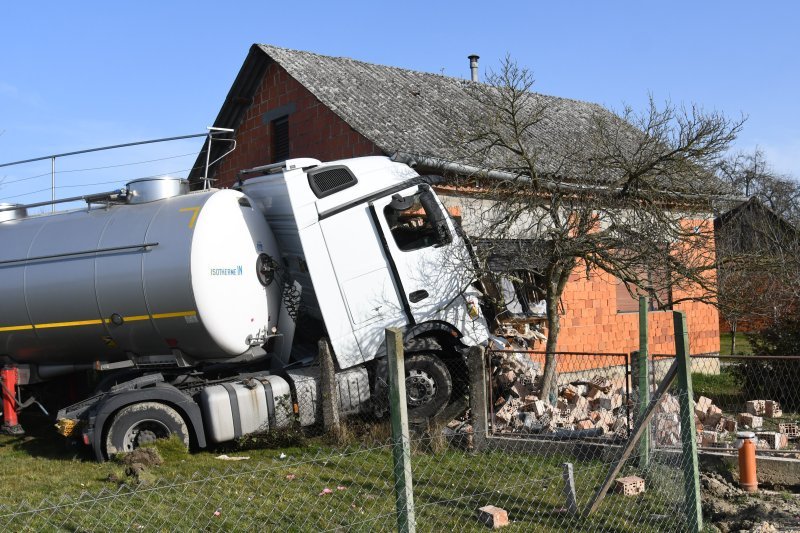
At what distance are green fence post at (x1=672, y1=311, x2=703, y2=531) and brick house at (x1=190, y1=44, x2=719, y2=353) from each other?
7940 mm

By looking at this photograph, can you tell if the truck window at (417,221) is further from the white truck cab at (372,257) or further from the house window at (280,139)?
the house window at (280,139)

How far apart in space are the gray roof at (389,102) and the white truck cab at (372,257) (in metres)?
2.97

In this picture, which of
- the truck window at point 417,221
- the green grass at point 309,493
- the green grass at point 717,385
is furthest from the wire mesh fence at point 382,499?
the green grass at point 717,385

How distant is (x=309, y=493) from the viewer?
7.41 metres

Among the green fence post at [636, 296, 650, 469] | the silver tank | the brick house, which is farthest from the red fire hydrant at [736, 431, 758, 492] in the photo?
the brick house

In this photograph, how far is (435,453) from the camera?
28.6ft

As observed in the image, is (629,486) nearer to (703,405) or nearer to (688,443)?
(688,443)

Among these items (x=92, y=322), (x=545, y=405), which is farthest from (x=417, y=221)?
(x=92, y=322)

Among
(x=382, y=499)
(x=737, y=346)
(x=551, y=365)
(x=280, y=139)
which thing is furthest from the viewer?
(x=737, y=346)

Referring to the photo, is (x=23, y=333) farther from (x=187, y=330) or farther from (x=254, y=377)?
(x=254, y=377)

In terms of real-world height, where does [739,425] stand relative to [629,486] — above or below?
below

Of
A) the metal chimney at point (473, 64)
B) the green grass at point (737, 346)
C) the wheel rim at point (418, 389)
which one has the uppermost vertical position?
the metal chimney at point (473, 64)

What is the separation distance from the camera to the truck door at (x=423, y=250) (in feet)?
34.3

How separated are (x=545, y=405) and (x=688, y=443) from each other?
416 cm
